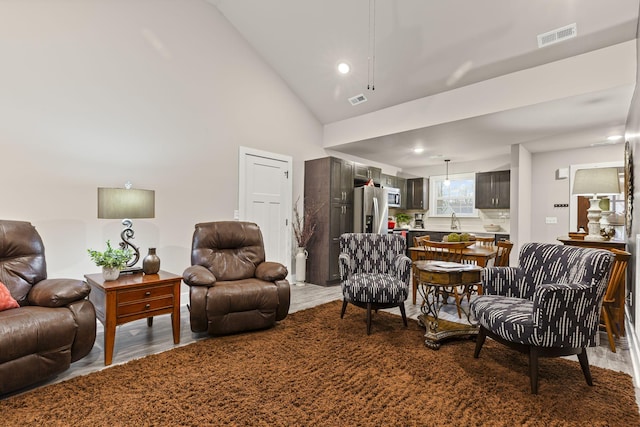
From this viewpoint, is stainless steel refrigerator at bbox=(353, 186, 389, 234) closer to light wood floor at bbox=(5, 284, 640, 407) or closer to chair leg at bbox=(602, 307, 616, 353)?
light wood floor at bbox=(5, 284, 640, 407)

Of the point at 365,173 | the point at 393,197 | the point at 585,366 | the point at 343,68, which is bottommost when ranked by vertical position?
the point at 585,366

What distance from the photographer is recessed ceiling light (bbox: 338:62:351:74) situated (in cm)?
441

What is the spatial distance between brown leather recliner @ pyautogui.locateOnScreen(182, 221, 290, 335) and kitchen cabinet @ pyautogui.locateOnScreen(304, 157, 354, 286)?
1.76 metres

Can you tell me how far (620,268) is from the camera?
9.10 feet

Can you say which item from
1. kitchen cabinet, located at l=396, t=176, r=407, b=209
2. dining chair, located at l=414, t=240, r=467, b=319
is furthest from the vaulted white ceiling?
kitchen cabinet, located at l=396, t=176, r=407, b=209

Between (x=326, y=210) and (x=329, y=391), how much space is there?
135 inches

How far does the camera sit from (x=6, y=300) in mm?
2152

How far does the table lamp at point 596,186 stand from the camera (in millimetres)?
3447

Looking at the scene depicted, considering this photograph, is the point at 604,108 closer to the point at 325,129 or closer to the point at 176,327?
the point at 325,129

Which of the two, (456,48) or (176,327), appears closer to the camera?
(176,327)

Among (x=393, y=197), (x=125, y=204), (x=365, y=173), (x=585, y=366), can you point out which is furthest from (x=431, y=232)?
(x=125, y=204)

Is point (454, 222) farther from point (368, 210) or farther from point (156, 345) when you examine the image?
point (156, 345)

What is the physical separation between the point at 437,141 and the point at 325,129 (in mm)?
1977

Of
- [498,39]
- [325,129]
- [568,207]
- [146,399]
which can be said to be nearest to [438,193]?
[568,207]
